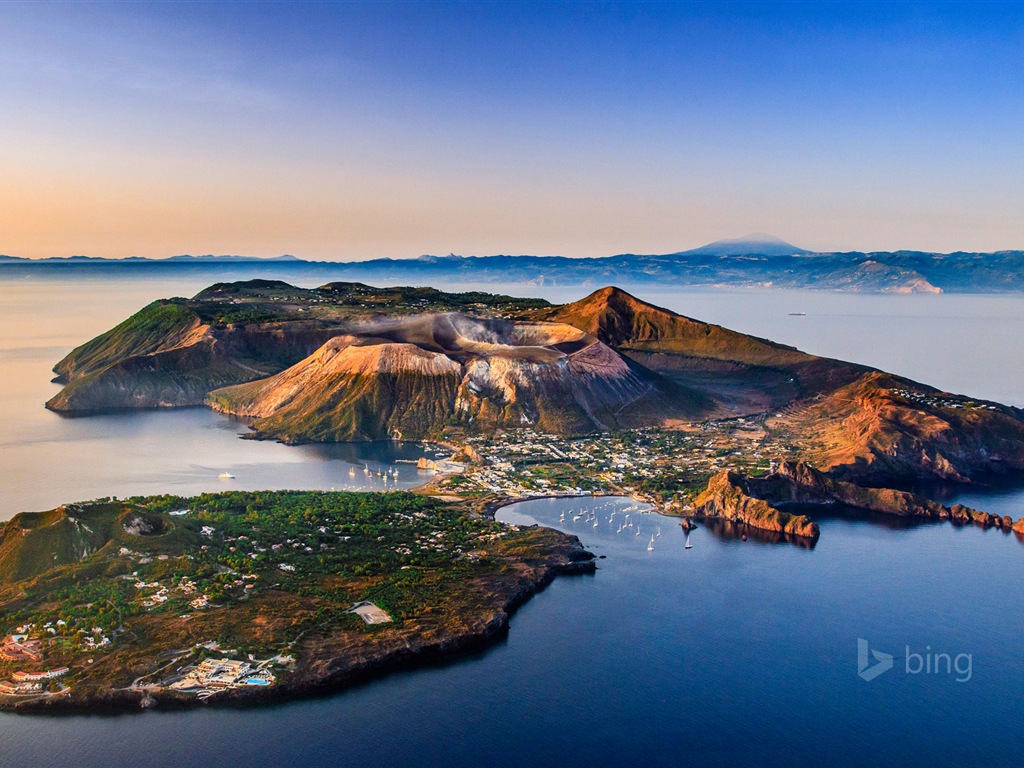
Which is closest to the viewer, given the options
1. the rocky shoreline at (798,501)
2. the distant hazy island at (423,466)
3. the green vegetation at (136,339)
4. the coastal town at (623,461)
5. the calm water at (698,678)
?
the calm water at (698,678)

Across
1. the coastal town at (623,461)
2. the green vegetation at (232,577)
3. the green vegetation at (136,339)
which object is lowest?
the green vegetation at (232,577)

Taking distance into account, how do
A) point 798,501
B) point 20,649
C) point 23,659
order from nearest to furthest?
point 23,659 < point 20,649 < point 798,501

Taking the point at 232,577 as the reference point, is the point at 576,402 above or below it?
above

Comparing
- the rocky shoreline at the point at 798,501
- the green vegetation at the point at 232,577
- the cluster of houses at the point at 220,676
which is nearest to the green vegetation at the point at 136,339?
the green vegetation at the point at 232,577

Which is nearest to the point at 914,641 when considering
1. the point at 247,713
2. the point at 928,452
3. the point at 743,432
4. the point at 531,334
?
the point at 247,713

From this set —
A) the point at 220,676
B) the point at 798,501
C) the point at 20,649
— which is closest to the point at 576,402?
the point at 798,501

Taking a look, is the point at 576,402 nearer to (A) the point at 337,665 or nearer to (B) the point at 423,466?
(B) the point at 423,466

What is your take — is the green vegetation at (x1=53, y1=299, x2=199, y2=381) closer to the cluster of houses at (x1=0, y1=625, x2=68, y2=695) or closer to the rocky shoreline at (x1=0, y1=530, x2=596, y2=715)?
the cluster of houses at (x1=0, y1=625, x2=68, y2=695)

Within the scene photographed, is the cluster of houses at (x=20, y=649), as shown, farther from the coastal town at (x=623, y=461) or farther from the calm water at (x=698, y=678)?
the coastal town at (x=623, y=461)

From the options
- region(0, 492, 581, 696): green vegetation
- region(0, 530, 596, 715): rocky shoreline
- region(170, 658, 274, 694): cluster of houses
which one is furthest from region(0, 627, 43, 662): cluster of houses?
region(170, 658, 274, 694): cluster of houses
